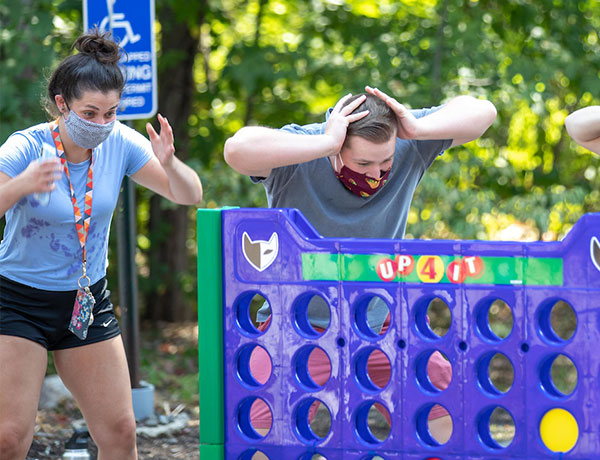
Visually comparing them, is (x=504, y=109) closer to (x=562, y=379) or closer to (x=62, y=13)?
(x=562, y=379)

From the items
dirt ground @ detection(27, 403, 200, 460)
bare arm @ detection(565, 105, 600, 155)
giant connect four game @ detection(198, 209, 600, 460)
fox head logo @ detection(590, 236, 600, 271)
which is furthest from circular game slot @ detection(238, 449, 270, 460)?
dirt ground @ detection(27, 403, 200, 460)

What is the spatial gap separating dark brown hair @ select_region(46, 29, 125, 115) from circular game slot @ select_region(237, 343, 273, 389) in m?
1.01

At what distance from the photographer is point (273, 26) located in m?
8.77

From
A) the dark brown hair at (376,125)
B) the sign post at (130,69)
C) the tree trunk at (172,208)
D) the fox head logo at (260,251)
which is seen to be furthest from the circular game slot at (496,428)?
the tree trunk at (172,208)

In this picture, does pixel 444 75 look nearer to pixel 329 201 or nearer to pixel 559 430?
pixel 329 201

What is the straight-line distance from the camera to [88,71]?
305 centimetres

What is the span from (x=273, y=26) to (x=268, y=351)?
6621mm

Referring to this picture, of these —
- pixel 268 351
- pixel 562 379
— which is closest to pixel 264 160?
pixel 268 351

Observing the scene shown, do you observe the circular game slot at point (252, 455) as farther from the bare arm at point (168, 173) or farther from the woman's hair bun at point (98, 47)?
the woman's hair bun at point (98, 47)

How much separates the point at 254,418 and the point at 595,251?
112 centimetres

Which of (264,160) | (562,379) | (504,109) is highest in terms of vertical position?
(504,109)

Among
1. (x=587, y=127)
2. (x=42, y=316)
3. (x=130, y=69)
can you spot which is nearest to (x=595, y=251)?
(x=587, y=127)

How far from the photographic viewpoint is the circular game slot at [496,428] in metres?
2.38

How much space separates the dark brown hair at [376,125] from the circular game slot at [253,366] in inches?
28.0
